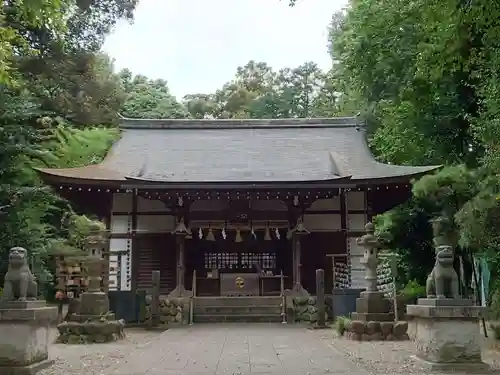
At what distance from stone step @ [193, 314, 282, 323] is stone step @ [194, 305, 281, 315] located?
12 cm

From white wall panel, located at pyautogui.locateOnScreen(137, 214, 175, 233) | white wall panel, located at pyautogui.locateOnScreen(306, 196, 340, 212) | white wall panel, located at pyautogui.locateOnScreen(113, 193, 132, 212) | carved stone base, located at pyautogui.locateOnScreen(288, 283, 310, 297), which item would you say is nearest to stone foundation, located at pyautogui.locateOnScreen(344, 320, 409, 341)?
carved stone base, located at pyautogui.locateOnScreen(288, 283, 310, 297)

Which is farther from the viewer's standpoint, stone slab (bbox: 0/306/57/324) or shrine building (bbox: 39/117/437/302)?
shrine building (bbox: 39/117/437/302)

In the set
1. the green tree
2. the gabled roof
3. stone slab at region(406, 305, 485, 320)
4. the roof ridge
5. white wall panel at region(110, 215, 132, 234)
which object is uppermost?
the green tree

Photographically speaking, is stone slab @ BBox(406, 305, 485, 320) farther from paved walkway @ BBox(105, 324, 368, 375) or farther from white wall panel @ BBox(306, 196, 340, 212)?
white wall panel @ BBox(306, 196, 340, 212)

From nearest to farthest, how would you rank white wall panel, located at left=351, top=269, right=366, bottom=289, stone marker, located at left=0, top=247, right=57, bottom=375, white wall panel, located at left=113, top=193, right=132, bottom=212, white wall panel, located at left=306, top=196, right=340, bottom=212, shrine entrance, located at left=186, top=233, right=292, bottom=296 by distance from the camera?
1. stone marker, located at left=0, top=247, right=57, bottom=375
2. white wall panel, located at left=351, top=269, right=366, bottom=289
3. white wall panel, located at left=113, top=193, right=132, bottom=212
4. white wall panel, located at left=306, top=196, right=340, bottom=212
5. shrine entrance, located at left=186, top=233, right=292, bottom=296

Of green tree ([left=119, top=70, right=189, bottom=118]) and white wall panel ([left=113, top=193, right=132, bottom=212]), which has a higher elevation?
green tree ([left=119, top=70, right=189, bottom=118])

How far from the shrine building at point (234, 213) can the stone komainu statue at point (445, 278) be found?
745cm

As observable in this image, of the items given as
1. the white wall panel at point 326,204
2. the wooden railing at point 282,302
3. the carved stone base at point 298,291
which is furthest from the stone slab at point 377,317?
the white wall panel at point 326,204

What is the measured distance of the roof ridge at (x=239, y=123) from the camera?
818 inches

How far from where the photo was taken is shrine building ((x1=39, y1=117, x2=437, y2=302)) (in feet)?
48.8

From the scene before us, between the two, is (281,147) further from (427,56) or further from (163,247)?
(427,56)

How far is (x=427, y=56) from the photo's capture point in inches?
402

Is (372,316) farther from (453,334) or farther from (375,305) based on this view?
(453,334)

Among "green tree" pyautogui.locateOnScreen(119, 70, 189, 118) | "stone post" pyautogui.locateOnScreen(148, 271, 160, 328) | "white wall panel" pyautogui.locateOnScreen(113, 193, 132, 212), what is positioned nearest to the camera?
"stone post" pyautogui.locateOnScreen(148, 271, 160, 328)
